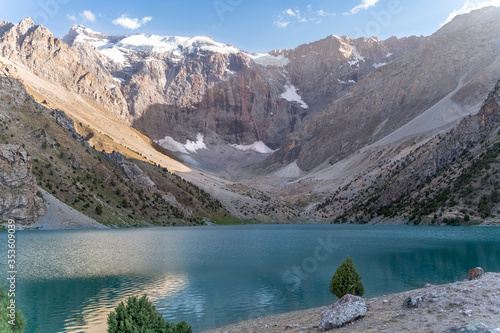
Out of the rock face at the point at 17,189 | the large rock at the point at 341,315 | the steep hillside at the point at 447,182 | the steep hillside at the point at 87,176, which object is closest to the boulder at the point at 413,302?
the large rock at the point at 341,315

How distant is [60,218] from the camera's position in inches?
3105

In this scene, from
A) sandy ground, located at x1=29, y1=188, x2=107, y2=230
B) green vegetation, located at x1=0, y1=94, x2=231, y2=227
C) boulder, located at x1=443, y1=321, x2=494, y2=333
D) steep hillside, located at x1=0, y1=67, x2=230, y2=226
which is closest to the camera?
boulder, located at x1=443, y1=321, x2=494, y2=333

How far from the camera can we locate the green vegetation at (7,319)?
28.7ft

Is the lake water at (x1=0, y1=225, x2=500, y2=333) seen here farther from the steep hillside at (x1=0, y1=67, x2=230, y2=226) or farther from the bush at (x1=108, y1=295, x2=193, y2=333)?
the steep hillside at (x1=0, y1=67, x2=230, y2=226)

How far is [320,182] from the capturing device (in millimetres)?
196625

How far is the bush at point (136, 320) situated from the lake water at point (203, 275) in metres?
8.71

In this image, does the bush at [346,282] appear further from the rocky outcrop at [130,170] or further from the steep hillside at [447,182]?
the rocky outcrop at [130,170]

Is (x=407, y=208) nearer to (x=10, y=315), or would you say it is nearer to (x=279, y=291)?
(x=279, y=291)

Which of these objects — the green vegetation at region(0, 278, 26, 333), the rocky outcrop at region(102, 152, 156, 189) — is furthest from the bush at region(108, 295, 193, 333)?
the rocky outcrop at region(102, 152, 156, 189)

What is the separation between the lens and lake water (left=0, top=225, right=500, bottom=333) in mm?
22281

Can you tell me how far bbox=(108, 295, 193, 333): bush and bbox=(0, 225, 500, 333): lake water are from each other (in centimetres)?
871

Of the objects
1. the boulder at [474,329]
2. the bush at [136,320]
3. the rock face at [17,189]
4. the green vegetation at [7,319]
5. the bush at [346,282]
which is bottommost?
the bush at [346,282]

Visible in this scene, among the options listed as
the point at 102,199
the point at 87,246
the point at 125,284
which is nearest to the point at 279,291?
the point at 125,284

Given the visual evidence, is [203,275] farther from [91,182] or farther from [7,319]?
[91,182]
